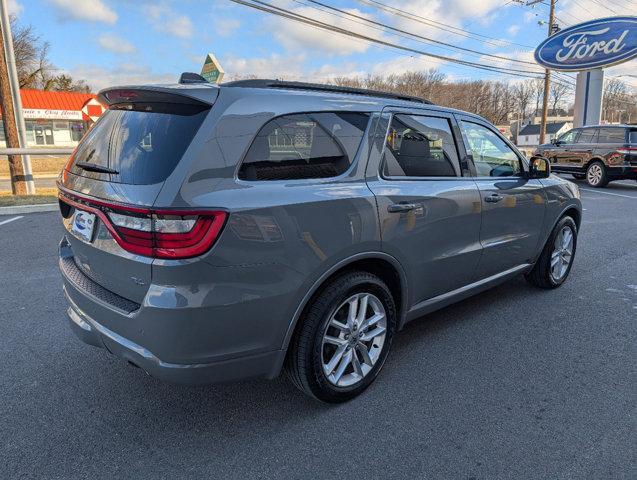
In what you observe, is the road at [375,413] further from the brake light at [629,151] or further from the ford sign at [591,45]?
the ford sign at [591,45]

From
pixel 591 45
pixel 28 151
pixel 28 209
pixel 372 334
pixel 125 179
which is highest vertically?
pixel 591 45

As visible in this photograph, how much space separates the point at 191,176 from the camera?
2039 millimetres

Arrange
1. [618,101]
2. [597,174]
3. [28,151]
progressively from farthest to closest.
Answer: [618,101], [597,174], [28,151]

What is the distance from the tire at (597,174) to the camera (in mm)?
13694

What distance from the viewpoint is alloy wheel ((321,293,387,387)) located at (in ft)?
8.70

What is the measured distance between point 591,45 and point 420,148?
21816mm

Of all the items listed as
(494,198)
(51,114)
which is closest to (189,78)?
(494,198)

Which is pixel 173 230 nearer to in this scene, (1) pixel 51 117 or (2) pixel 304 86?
(2) pixel 304 86

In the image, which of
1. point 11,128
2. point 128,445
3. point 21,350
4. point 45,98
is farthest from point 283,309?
point 45,98

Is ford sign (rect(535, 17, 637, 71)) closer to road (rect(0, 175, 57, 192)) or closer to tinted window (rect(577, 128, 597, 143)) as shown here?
tinted window (rect(577, 128, 597, 143))

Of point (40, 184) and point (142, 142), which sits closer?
point (142, 142)

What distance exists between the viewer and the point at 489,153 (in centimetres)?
385

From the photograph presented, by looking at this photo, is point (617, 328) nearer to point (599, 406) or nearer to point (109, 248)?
point (599, 406)

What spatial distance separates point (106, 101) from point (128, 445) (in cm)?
199
